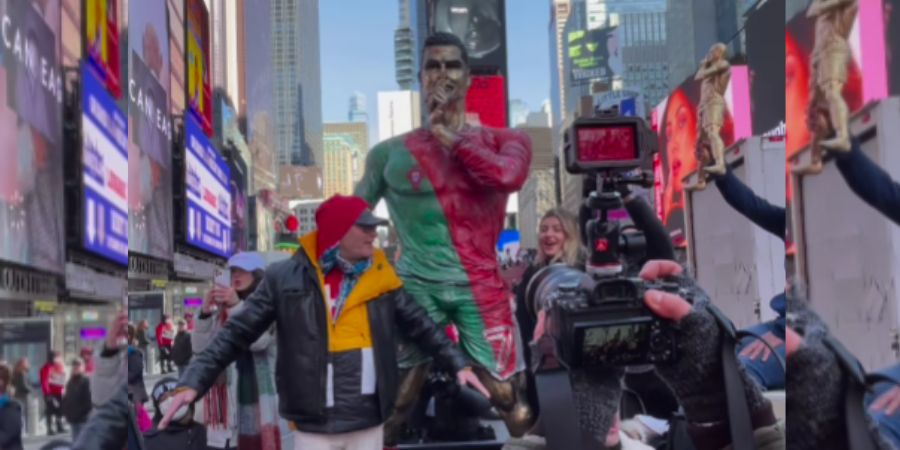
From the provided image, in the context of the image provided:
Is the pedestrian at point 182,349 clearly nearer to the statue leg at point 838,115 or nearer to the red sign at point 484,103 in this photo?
the red sign at point 484,103

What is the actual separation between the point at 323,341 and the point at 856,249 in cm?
131

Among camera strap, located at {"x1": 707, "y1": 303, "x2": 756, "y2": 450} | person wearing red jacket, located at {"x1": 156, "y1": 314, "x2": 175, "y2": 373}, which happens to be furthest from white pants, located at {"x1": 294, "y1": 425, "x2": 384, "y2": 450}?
camera strap, located at {"x1": 707, "y1": 303, "x2": 756, "y2": 450}

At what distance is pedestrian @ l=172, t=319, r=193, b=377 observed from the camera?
2.24 meters

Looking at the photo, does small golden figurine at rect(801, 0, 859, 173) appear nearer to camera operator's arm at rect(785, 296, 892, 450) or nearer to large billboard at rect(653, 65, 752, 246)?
camera operator's arm at rect(785, 296, 892, 450)

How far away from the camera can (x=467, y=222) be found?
2.21 m

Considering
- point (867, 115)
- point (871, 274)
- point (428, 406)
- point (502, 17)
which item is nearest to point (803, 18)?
point (867, 115)

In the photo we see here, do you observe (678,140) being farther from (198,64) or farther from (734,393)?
(198,64)

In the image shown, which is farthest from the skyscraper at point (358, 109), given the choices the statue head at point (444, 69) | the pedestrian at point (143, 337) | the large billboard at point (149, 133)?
the pedestrian at point (143, 337)

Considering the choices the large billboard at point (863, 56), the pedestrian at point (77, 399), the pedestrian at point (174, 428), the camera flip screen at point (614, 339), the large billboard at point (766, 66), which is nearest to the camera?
the large billboard at point (863, 56)

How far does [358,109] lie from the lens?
2.23 meters

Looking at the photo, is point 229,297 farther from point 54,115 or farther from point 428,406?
point 54,115

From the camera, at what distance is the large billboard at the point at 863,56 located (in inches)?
49.4

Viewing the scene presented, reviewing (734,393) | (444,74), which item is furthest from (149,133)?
(734,393)

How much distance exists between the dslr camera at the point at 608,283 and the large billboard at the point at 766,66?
228 mm
